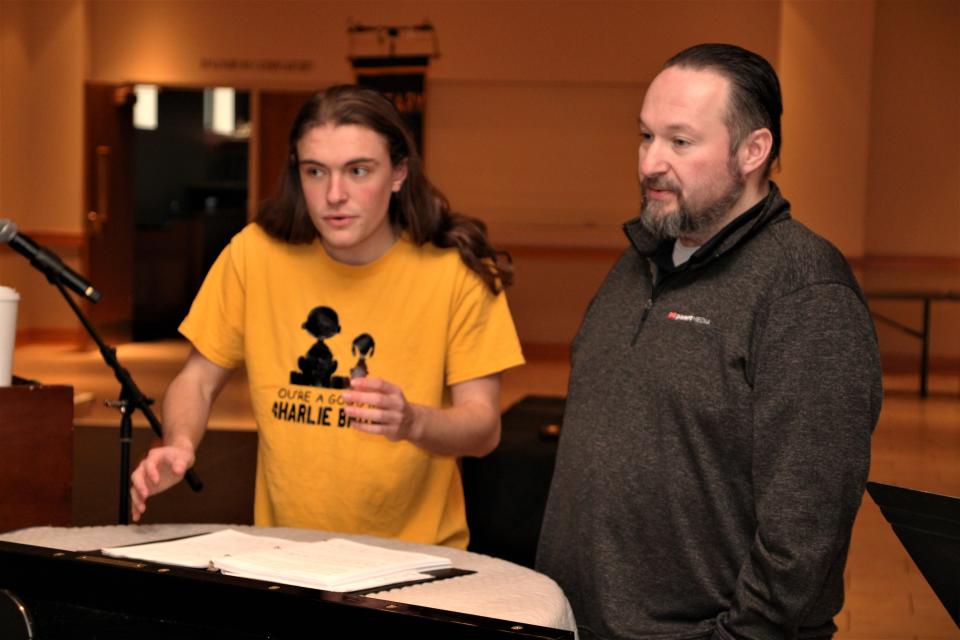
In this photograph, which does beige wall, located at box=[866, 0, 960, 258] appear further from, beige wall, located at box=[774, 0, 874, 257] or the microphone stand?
the microphone stand

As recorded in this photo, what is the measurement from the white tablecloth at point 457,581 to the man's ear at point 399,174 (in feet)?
2.25

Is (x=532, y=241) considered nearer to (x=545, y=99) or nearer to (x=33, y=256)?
(x=545, y=99)

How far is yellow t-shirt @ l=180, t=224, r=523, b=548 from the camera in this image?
2.27 metres

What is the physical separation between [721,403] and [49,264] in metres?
1.39

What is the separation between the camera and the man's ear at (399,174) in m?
2.33

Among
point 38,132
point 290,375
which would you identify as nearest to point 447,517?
point 290,375

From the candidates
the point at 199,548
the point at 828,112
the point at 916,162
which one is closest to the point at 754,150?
the point at 199,548

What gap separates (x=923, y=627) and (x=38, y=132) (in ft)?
33.8

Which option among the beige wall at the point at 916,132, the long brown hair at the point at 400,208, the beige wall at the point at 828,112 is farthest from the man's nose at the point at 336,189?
the beige wall at the point at 916,132

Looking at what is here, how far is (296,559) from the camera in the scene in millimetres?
1667

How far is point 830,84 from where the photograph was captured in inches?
434

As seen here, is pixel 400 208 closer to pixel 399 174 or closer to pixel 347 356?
pixel 399 174

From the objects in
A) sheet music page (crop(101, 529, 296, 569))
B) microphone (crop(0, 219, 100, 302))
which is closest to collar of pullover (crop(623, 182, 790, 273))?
sheet music page (crop(101, 529, 296, 569))

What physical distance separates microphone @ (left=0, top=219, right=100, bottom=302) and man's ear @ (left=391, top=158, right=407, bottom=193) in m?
0.62
